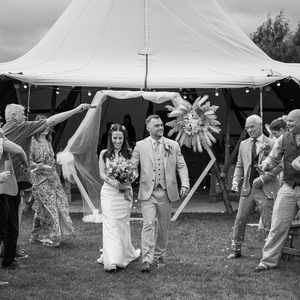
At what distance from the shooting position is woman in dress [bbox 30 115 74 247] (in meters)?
7.00

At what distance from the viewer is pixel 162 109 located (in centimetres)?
1419

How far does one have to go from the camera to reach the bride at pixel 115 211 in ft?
19.2

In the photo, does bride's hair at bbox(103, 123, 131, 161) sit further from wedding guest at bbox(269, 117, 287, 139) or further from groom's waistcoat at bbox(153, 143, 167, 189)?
wedding guest at bbox(269, 117, 287, 139)

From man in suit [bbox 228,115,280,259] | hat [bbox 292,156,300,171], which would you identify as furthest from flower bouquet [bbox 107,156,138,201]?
hat [bbox 292,156,300,171]

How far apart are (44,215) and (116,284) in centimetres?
201

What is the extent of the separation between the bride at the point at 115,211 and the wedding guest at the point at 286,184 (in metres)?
1.44

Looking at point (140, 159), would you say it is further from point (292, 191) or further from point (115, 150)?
point (292, 191)

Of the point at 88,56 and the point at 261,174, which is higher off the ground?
the point at 88,56

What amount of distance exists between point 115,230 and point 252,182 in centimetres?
156

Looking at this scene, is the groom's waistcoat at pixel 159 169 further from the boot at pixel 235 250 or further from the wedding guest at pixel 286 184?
the boot at pixel 235 250

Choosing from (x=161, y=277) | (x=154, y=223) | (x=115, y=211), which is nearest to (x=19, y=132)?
(x=115, y=211)

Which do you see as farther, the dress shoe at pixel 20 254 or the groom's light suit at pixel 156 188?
the dress shoe at pixel 20 254

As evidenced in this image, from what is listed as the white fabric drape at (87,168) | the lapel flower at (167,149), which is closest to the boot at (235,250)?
the lapel flower at (167,149)

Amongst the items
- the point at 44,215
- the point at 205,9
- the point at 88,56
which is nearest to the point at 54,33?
the point at 88,56
